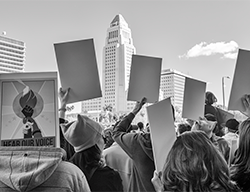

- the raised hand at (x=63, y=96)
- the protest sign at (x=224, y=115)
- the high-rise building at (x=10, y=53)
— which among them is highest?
the high-rise building at (x=10, y=53)

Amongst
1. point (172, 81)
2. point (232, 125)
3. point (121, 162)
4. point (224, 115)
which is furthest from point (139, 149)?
point (172, 81)

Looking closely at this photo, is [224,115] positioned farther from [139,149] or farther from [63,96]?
[63,96]

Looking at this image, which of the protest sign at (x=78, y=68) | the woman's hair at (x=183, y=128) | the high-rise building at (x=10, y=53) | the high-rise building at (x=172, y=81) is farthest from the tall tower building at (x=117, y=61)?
the protest sign at (x=78, y=68)

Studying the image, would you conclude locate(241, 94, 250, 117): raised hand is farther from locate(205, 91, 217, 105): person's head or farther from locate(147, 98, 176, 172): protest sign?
locate(147, 98, 176, 172): protest sign

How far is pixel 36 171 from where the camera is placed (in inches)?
29.4

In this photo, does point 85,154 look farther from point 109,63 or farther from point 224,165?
point 109,63

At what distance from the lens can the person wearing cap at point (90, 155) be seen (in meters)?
Answer: 1.08

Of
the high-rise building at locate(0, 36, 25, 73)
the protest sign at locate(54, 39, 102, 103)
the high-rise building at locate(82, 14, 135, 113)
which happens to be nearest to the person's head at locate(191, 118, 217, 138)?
the protest sign at locate(54, 39, 102, 103)

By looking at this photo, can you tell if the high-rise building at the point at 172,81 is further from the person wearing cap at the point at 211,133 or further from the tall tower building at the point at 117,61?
→ the tall tower building at the point at 117,61

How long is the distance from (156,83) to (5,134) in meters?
0.76

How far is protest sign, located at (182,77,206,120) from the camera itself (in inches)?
Answer: 59.4

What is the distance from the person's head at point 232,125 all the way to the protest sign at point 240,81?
258mm

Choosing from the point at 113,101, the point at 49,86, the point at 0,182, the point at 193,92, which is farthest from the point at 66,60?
the point at 113,101

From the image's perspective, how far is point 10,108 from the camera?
90cm
